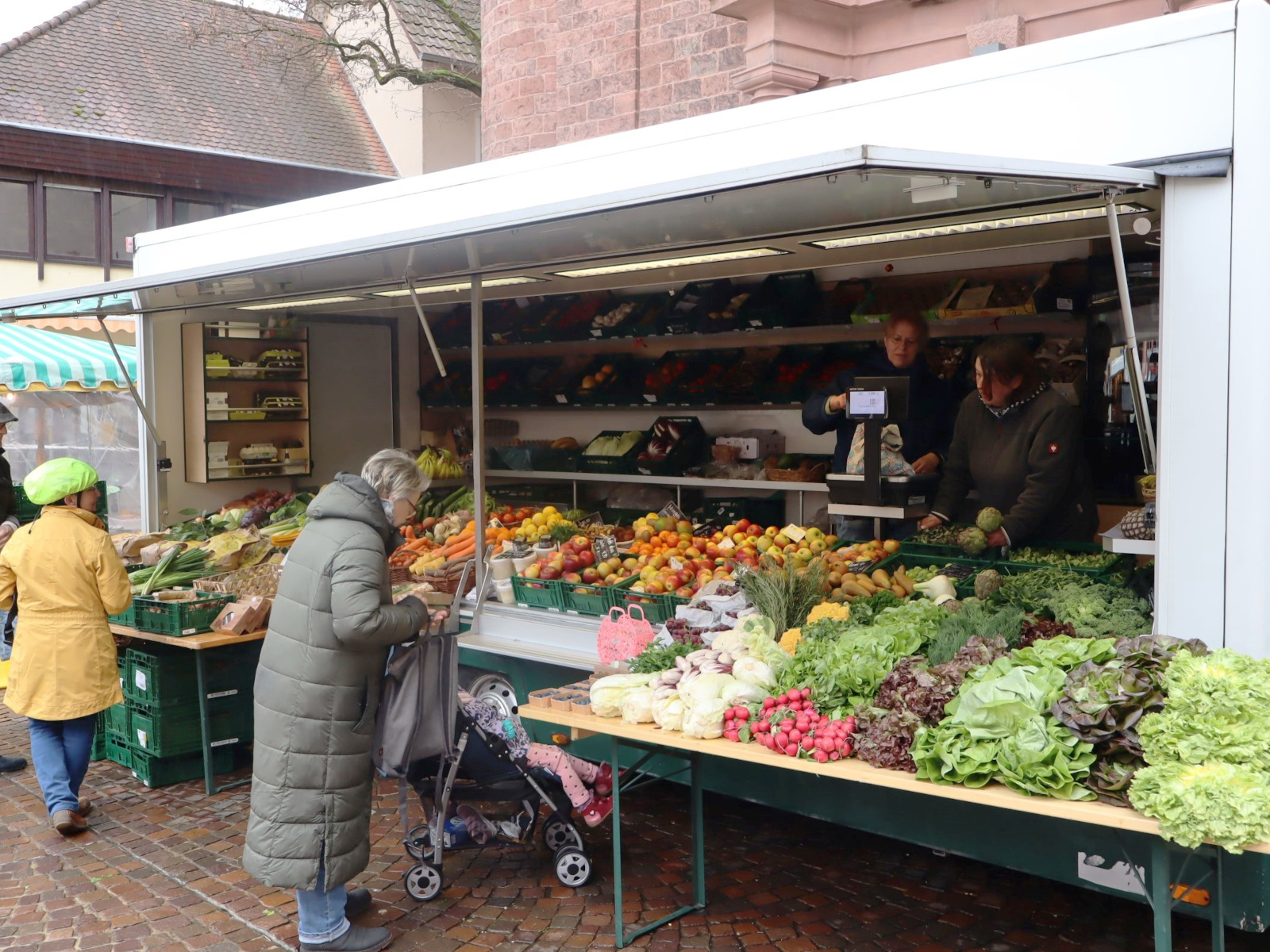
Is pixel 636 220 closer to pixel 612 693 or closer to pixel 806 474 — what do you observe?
pixel 612 693

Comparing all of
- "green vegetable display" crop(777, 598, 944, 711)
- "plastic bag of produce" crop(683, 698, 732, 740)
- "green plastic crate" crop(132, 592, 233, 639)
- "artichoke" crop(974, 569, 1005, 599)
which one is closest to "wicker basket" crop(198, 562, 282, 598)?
"green plastic crate" crop(132, 592, 233, 639)

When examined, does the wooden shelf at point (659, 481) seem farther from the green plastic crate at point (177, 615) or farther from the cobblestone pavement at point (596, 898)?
the green plastic crate at point (177, 615)

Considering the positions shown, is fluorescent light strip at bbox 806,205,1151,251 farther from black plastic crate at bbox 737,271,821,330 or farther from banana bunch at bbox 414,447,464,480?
banana bunch at bbox 414,447,464,480

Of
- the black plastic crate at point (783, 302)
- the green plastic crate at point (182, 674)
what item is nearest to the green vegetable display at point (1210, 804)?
the green plastic crate at point (182, 674)

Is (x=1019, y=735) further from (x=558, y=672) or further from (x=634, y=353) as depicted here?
(x=634, y=353)

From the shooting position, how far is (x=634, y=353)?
9.70 metres

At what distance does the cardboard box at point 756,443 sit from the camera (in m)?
8.59

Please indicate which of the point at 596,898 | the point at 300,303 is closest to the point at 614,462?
the point at 300,303

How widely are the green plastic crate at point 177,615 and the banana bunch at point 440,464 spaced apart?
3.59 m

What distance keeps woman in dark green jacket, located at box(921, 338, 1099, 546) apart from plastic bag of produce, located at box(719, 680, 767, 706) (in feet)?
6.24

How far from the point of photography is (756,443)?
8586 mm

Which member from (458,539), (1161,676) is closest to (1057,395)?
(1161,676)

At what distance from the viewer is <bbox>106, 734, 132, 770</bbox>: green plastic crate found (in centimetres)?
643

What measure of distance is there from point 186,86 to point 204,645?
22.3m
